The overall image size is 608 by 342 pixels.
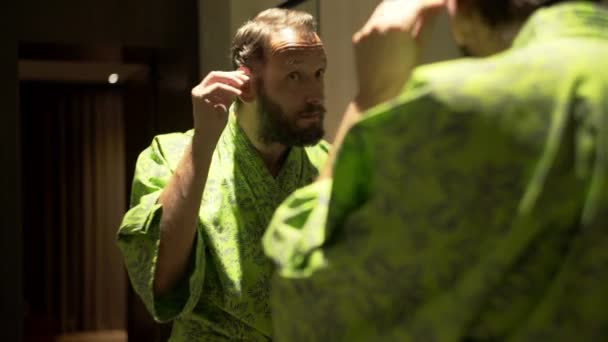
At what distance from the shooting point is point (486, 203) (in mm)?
671

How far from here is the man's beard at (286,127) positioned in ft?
4.91

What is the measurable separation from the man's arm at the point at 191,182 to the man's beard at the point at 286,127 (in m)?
0.14

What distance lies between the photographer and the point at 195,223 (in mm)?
1366

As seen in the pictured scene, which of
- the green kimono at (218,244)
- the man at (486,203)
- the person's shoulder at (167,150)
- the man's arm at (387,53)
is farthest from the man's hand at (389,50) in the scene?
the person's shoulder at (167,150)

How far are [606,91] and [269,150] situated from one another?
95 cm

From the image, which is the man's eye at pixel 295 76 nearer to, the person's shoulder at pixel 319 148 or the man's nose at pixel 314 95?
the man's nose at pixel 314 95

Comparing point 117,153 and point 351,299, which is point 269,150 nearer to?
point 351,299

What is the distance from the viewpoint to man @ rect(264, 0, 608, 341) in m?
0.66

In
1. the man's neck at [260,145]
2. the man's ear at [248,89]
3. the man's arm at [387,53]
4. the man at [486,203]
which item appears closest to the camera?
the man at [486,203]

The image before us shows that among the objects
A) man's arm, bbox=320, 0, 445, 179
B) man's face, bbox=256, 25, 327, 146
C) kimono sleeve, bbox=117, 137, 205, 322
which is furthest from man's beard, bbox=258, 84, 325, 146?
man's arm, bbox=320, 0, 445, 179

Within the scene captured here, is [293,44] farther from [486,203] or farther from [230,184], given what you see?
[486,203]

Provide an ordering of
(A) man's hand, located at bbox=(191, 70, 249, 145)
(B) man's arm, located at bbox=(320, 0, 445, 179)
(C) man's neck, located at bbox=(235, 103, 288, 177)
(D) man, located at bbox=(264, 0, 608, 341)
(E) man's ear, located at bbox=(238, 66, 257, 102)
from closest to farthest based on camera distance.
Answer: (D) man, located at bbox=(264, 0, 608, 341) < (B) man's arm, located at bbox=(320, 0, 445, 179) < (A) man's hand, located at bbox=(191, 70, 249, 145) < (E) man's ear, located at bbox=(238, 66, 257, 102) < (C) man's neck, located at bbox=(235, 103, 288, 177)

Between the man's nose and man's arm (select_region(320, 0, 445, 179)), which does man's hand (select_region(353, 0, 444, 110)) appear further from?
the man's nose

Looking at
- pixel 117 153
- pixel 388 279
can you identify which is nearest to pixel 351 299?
pixel 388 279
